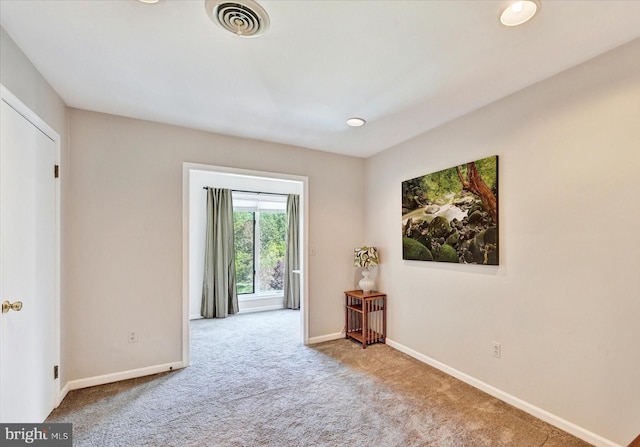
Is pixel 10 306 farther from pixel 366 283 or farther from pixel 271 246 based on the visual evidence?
pixel 271 246

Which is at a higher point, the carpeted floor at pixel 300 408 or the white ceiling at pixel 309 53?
the white ceiling at pixel 309 53

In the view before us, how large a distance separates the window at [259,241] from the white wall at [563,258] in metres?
3.70

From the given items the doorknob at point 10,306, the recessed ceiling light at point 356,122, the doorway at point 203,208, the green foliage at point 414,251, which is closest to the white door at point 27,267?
the doorknob at point 10,306

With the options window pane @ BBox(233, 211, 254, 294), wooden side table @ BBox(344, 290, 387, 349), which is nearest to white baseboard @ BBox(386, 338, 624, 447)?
wooden side table @ BBox(344, 290, 387, 349)

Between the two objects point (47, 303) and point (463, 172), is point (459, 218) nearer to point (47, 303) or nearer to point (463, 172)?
point (463, 172)

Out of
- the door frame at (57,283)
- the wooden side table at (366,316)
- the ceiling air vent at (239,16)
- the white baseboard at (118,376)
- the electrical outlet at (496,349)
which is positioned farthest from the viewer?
the wooden side table at (366,316)

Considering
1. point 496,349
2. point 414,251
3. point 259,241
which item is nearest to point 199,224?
point 259,241

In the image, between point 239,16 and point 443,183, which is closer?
point 239,16

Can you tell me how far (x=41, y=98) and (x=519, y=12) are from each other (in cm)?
300

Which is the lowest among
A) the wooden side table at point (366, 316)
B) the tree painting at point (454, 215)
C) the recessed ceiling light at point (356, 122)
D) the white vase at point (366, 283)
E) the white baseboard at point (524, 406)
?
the white baseboard at point (524, 406)

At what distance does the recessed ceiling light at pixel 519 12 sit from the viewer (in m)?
1.46

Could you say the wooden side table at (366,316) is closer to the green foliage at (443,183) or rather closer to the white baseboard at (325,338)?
the white baseboard at (325,338)

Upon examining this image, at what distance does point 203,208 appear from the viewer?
5.32m

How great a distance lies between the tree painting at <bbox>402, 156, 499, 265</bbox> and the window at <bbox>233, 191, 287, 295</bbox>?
3134 mm
